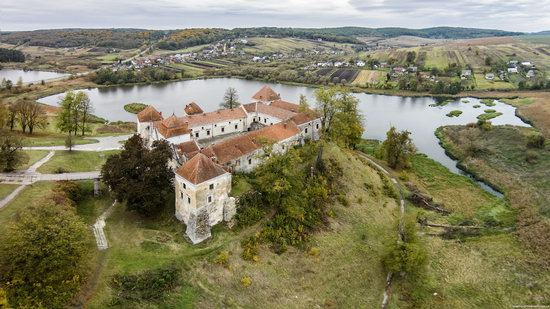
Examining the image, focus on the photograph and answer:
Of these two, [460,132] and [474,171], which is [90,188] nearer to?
[474,171]

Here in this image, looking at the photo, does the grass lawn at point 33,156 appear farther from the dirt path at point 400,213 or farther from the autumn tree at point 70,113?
the dirt path at point 400,213

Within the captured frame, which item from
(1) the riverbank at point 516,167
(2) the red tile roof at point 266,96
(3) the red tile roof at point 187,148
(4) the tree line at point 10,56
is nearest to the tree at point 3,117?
(3) the red tile roof at point 187,148

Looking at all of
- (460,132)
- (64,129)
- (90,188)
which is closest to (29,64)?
(64,129)

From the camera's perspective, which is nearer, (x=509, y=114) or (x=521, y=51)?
(x=509, y=114)

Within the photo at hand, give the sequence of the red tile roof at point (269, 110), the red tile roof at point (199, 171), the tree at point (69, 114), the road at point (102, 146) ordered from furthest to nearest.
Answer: the tree at point (69, 114) → the red tile roof at point (269, 110) → the road at point (102, 146) → the red tile roof at point (199, 171)

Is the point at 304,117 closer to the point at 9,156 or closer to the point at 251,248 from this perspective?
the point at 251,248

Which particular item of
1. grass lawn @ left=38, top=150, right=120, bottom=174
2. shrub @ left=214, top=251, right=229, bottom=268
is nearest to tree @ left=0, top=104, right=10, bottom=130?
grass lawn @ left=38, top=150, right=120, bottom=174

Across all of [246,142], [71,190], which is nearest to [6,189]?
[71,190]

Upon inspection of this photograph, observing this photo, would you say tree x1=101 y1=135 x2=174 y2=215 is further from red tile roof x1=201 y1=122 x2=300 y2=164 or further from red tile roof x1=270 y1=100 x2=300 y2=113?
red tile roof x1=270 y1=100 x2=300 y2=113
